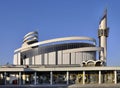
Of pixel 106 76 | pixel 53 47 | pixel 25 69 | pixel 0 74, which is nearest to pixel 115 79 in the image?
pixel 106 76

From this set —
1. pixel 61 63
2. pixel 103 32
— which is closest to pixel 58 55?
pixel 61 63

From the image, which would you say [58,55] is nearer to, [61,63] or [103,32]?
[61,63]

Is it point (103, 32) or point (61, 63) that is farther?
point (103, 32)

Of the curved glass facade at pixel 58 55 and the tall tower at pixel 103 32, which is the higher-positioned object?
the tall tower at pixel 103 32

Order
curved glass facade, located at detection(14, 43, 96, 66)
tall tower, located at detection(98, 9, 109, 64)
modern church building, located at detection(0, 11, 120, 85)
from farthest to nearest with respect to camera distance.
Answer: tall tower, located at detection(98, 9, 109, 64), curved glass facade, located at detection(14, 43, 96, 66), modern church building, located at detection(0, 11, 120, 85)

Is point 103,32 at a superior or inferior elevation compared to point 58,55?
superior

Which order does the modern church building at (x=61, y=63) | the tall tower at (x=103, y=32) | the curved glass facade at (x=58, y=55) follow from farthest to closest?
the tall tower at (x=103, y=32), the curved glass facade at (x=58, y=55), the modern church building at (x=61, y=63)

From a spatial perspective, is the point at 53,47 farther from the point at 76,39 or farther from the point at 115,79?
the point at 115,79

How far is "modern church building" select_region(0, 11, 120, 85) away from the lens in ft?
221

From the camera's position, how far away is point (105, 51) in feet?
328

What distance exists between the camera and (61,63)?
93062 millimetres

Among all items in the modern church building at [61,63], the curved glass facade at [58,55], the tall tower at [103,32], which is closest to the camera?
the modern church building at [61,63]

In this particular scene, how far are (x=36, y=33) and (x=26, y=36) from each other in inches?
132

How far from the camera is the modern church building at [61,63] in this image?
2657 inches
